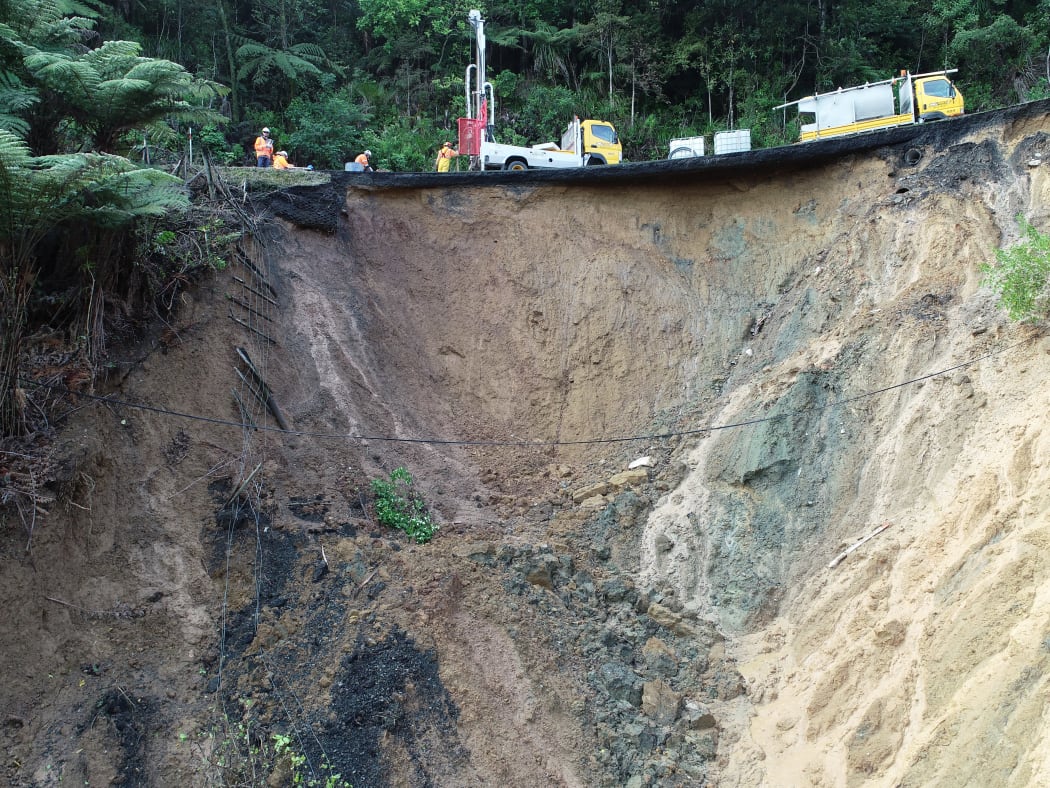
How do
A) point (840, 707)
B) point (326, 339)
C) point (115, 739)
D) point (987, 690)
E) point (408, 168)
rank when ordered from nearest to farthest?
1. point (987, 690)
2. point (115, 739)
3. point (840, 707)
4. point (326, 339)
5. point (408, 168)

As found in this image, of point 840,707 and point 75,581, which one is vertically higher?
point 75,581

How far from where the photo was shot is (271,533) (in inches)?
393

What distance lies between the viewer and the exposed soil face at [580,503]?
26.8 feet

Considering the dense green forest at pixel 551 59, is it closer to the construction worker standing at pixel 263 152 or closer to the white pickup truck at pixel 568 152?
the construction worker standing at pixel 263 152

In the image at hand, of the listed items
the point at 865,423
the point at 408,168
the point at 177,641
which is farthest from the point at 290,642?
the point at 408,168

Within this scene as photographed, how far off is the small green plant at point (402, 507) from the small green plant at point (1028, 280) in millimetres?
7587

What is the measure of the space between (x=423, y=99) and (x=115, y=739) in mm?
21207

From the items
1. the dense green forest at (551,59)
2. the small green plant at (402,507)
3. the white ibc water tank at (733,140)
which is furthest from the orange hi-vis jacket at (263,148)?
the white ibc water tank at (733,140)

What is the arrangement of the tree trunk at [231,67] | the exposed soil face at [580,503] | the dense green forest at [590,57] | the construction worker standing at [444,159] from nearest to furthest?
the exposed soil face at [580,503] → the construction worker standing at [444,159] → the tree trunk at [231,67] → the dense green forest at [590,57]

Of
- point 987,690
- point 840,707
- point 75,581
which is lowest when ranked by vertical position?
point 840,707

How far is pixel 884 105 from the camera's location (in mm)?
19219

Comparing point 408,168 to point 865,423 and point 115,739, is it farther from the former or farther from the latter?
point 115,739

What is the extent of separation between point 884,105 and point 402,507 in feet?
49.1

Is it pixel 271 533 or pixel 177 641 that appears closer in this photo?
pixel 177 641
